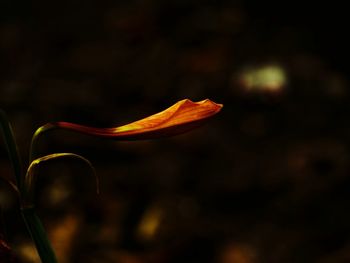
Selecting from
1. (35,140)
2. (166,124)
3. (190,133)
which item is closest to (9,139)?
(35,140)

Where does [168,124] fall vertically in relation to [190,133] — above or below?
above

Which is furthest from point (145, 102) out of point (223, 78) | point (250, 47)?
point (250, 47)

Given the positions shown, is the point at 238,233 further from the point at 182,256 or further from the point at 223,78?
the point at 223,78

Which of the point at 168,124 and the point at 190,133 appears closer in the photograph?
the point at 168,124

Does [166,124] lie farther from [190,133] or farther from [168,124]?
[190,133]

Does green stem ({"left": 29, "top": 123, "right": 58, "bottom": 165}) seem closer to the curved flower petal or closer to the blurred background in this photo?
the curved flower petal

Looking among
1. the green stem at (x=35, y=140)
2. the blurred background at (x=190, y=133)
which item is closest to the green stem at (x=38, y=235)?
the green stem at (x=35, y=140)

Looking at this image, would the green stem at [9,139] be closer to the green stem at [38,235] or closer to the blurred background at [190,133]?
the green stem at [38,235]
